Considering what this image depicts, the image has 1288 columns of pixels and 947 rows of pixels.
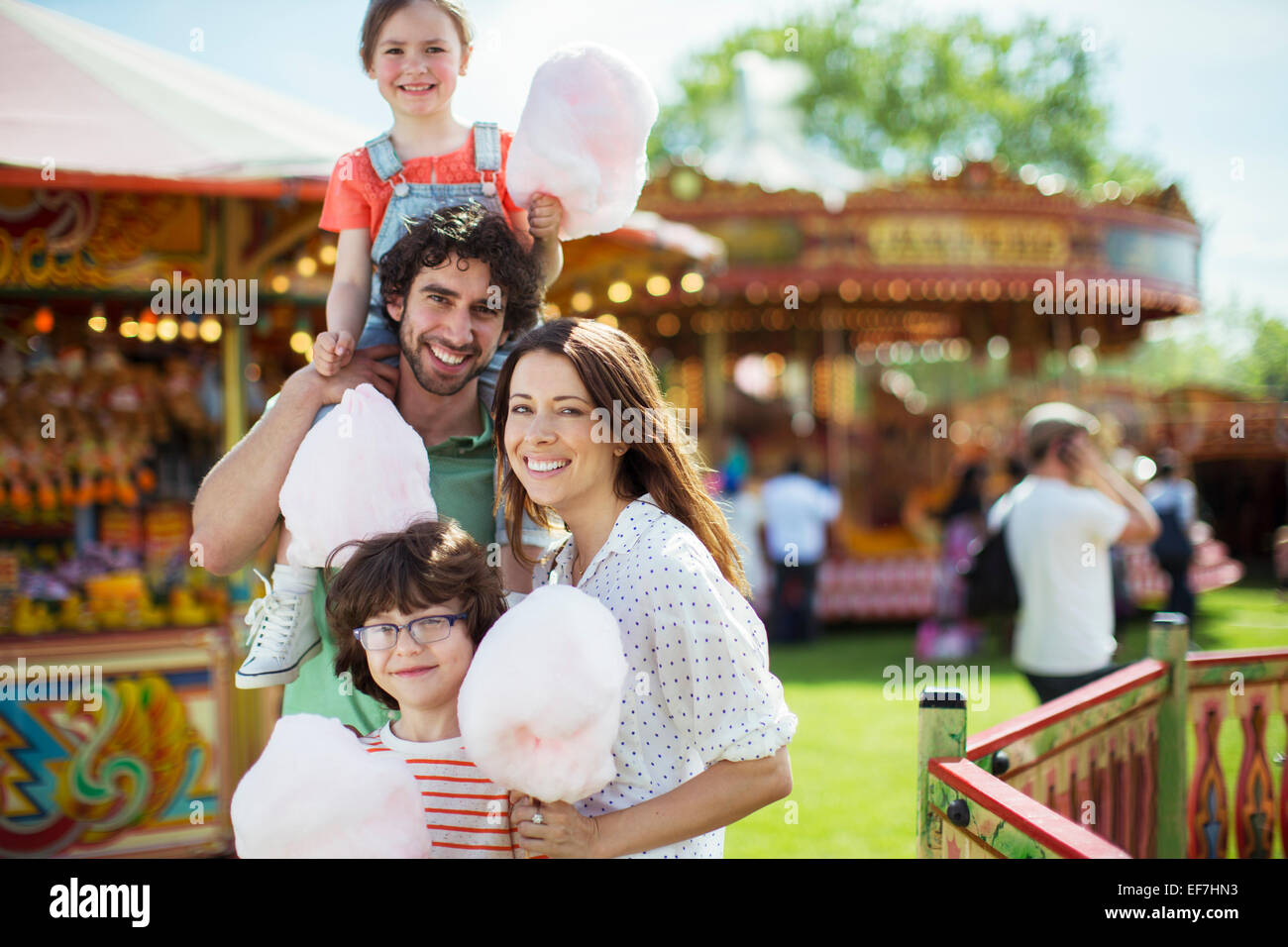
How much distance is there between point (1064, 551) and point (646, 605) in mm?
2930

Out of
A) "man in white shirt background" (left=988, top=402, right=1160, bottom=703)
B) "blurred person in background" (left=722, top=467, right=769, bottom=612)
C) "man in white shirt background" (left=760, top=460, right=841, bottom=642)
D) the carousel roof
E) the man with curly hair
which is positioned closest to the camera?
the man with curly hair

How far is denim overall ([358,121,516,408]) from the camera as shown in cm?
203

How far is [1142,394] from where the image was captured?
1819 centimetres

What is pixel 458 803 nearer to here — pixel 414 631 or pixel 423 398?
Result: pixel 414 631

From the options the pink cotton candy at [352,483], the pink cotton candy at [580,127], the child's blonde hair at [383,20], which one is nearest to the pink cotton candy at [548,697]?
the pink cotton candy at [352,483]

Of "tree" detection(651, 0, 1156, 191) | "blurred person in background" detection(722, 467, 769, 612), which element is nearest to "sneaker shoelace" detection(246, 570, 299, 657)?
"blurred person in background" detection(722, 467, 769, 612)

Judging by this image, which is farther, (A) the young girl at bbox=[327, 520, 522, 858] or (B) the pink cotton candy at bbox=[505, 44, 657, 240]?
(B) the pink cotton candy at bbox=[505, 44, 657, 240]

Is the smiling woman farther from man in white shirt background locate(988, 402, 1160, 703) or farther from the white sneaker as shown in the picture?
man in white shirt background locate(988, 402, 1160, 703)

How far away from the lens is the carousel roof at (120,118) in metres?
4.05

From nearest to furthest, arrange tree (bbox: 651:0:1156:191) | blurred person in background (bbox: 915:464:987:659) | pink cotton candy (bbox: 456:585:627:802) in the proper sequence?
pink cotton candy (bbox: 456:585:627:802) → blurred person in background (bbox: 915:464:987:659) → tree (bbox: 651:0:1156:191)

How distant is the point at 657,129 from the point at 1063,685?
92.0 feet

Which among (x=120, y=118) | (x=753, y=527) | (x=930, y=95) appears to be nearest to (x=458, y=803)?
(x=120, y=118)

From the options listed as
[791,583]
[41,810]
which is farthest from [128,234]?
[791,583]
